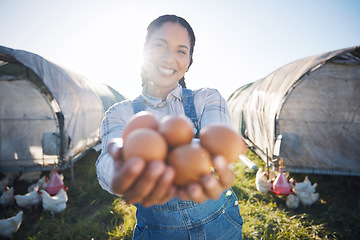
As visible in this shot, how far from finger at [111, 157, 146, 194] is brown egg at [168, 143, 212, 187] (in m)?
0.14

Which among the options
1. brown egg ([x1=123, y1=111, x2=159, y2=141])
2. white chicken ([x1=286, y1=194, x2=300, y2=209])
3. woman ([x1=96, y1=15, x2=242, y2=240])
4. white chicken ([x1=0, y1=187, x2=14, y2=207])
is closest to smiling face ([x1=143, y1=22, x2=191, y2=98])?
woman ([x1=96, y1=15, x2=242, y2=240])

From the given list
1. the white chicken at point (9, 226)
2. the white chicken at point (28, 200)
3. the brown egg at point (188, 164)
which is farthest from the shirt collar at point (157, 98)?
the white chicken at point (28, 200)

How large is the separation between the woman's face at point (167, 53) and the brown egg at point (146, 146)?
0.98 metres

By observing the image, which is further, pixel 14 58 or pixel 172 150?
pixel 14 58

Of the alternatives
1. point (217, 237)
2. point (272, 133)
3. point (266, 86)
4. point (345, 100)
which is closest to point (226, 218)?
point (217, 237)

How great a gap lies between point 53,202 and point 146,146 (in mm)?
3869

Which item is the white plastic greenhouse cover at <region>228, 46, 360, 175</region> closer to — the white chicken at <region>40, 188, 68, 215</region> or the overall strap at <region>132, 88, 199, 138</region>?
the overall strap at <region>132, 88, 199, 138</region>

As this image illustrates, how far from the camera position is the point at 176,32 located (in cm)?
159

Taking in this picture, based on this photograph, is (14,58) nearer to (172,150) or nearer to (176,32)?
(176,32)

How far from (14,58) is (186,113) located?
172 inches

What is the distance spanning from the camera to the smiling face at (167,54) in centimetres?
160

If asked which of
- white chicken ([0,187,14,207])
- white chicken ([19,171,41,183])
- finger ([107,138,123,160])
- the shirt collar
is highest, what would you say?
the shirt collar

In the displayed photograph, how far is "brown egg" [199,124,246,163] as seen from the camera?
0.85 meters

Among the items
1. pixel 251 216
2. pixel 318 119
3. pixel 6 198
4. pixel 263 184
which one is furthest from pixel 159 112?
pixel 318 119
